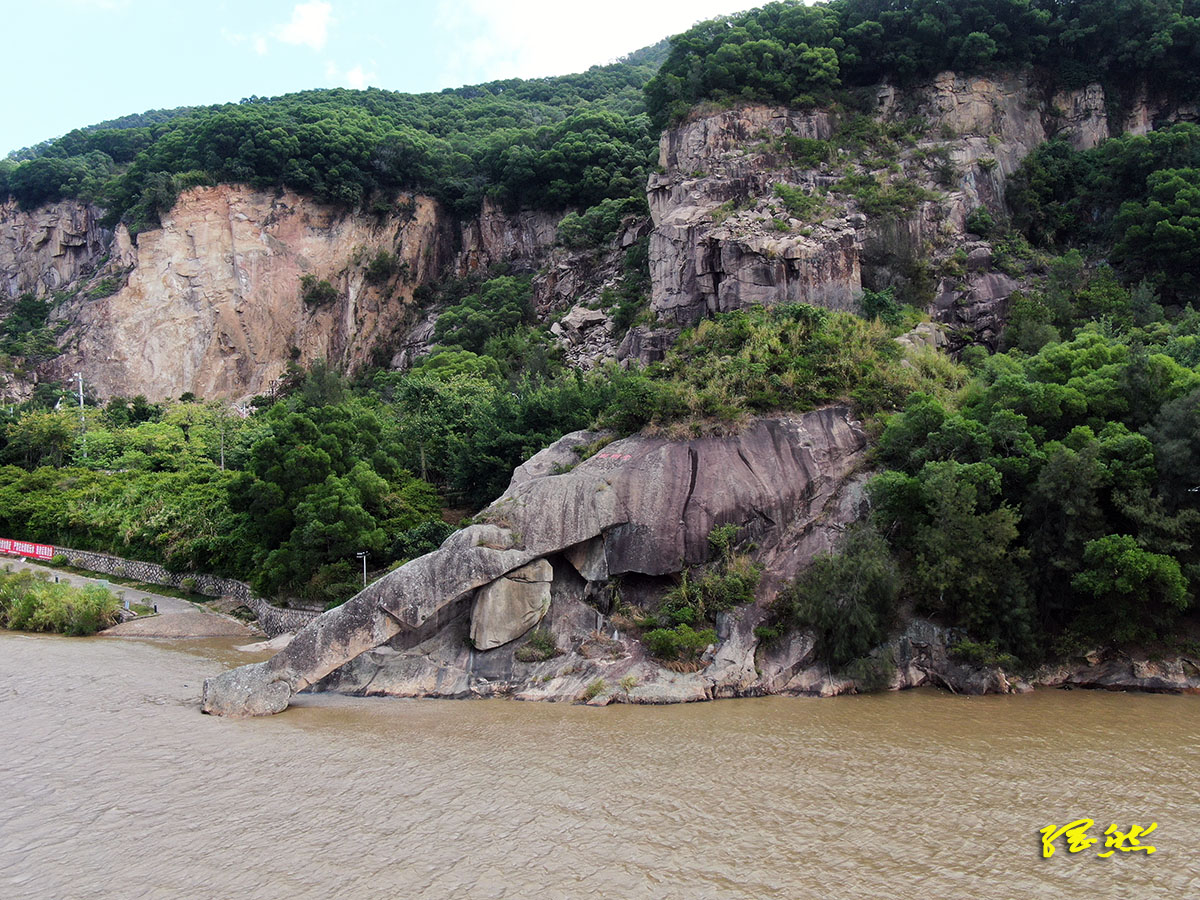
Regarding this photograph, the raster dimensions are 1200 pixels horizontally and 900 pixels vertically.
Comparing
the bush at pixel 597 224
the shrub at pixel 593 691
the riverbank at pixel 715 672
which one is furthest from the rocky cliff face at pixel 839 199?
the shrub at pixel 593 691

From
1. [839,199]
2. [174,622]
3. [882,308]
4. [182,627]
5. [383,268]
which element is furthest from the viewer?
[383,268]

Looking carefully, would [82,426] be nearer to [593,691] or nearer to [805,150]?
[593,691]

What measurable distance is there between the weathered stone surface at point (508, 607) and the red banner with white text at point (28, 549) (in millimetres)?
25828

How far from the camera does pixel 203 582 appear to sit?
3166 cm

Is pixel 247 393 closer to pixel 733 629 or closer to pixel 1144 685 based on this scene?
pixel 733 629

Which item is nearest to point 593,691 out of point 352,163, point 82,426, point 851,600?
point 851,600

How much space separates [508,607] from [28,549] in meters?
27.7

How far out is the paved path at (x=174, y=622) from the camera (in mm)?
27703

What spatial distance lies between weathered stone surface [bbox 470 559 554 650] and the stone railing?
27.5 feet

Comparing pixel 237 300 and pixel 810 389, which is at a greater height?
pixel 237 300

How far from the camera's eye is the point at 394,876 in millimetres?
11000

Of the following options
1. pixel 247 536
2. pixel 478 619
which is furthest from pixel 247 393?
pixel 478 619

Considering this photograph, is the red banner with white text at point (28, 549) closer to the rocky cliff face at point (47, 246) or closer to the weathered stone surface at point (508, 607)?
the weathered stone surface at point (508, 607)

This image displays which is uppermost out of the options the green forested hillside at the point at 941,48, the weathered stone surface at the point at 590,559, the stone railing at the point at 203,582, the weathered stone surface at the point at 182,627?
the green forested hillside at the point at 941,48
